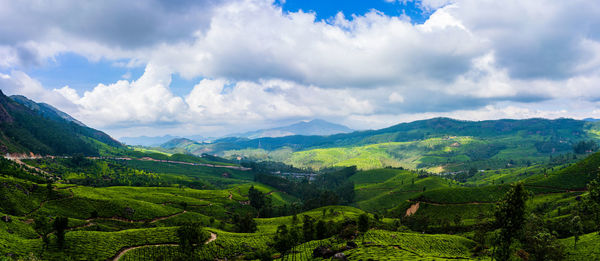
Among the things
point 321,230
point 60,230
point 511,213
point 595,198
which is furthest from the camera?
point 321,230

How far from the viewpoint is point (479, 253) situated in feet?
355

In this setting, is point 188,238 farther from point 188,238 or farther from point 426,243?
point 426,243

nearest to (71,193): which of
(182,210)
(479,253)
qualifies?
(182,210)

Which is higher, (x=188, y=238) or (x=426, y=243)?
(x=188, y=238)

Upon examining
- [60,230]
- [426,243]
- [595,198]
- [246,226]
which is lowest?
[246,226]

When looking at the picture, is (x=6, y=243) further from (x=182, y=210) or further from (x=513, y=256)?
(x=513, y=256)

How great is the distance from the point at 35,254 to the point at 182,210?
331 feet

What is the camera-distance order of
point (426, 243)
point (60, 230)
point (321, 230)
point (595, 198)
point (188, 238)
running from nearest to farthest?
point (595, 198), point (60, 230), point (188, 238), point (426, 243), point (321, 230)

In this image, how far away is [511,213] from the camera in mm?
63125

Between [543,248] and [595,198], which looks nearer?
[595,198]

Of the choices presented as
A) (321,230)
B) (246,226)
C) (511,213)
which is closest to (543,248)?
(511,213)

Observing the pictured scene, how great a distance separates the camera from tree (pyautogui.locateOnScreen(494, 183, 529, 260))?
204ft

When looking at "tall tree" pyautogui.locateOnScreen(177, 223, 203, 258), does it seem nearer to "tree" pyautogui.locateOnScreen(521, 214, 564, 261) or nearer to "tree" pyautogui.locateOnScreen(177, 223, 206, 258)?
"tree" pyautogui.locateOnScreen(177, 223, 206, 258)

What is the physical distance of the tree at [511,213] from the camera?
204 feet
